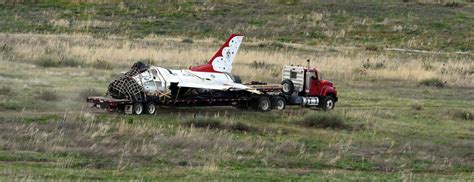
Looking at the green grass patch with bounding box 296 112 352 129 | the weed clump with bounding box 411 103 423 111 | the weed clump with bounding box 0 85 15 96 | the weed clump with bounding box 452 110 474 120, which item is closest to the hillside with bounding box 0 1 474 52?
the weed clump with bounding box 411 103 423 111

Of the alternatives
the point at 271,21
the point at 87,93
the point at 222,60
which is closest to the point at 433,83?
the point at 222,60

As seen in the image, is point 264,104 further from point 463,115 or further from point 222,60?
point 463,115

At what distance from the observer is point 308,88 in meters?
29.9

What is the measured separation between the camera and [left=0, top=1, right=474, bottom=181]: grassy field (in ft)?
61.2

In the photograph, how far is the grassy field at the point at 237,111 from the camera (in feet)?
61.2

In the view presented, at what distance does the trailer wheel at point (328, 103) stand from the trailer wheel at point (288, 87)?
1.02m

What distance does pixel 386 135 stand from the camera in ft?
80.6

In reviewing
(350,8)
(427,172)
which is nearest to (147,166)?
(427,172)

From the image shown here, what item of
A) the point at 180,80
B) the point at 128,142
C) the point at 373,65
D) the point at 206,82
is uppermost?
the point at 180,80

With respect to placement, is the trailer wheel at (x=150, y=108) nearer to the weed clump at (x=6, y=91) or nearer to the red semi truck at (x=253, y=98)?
the red semi truck at (x=253, y=98)

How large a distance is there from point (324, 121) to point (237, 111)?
3.53m

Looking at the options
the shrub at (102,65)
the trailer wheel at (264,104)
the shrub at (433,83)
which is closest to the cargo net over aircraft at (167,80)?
the trailer wheel at (264,104)

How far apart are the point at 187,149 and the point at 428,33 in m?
45.3

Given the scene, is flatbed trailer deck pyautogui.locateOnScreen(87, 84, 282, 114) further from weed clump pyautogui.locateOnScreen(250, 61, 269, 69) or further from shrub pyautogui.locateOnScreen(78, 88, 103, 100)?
weed clump pyautogui.locateOnScreen(250, 61, 269, 69)
